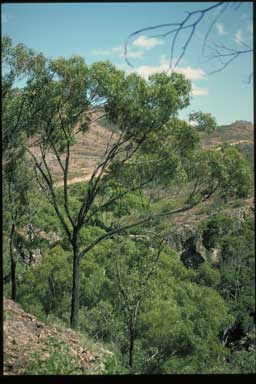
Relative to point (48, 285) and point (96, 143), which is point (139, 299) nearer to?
point (48, 285)

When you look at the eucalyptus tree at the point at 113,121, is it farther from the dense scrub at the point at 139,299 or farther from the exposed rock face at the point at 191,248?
the exposed rock face at the point at 191,248

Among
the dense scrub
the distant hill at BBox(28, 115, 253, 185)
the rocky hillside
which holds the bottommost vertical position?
the dense scrub

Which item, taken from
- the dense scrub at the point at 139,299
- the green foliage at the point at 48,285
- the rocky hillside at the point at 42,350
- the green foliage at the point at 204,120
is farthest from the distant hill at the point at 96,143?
the rocky hillside at the point at 42,350

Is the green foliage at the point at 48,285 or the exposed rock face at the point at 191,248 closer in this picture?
the green foliage at the point at 48,285

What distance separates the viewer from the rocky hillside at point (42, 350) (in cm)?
298

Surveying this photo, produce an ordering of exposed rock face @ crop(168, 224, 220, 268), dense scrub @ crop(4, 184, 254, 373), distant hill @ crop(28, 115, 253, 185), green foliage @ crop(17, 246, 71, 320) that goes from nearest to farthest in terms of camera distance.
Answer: distant hill @ crop(28, 115, 253, 185)
dense scrub @ crop(4, 184, 254, 373)
green foliage @ crop(17, 246, 71, 320)
exposed rock face @ crop(168, 224, 220, 268)

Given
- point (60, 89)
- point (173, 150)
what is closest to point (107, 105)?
point (60, 89)

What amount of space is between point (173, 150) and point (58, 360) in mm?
5167

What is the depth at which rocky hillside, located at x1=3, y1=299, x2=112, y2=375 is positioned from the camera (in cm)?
298

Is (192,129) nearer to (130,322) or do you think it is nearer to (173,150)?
(173,150)

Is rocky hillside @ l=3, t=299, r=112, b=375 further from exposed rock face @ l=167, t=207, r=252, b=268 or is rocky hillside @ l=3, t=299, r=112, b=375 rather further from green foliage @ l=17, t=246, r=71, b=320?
exposed rock face @ l=167, t=207, r=252, b=268

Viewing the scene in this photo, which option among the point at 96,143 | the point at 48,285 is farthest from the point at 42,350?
the point at 48,285

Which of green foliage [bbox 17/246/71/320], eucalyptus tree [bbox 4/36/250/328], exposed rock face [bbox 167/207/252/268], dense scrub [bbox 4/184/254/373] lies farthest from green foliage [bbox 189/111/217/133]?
exposed rock face [bbox 167/207/252/268]

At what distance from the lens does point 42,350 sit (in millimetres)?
3494
